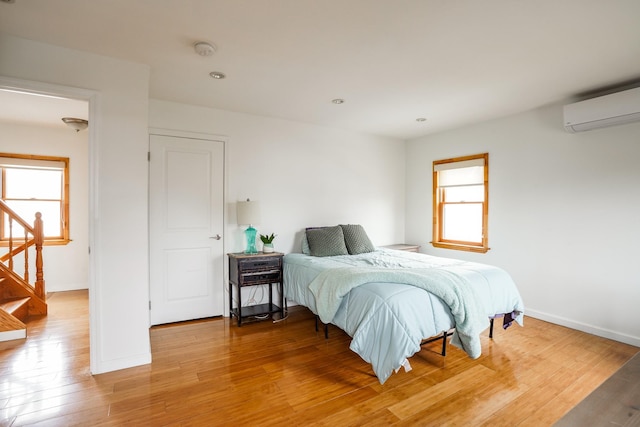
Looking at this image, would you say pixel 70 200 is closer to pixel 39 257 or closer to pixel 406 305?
pixel 39 257

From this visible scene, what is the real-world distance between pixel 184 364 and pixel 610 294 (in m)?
4.20

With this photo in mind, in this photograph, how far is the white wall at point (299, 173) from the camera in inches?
153

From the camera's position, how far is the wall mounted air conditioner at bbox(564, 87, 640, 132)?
285 centimetres

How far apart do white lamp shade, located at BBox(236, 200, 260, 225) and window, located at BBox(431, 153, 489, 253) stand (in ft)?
9.44

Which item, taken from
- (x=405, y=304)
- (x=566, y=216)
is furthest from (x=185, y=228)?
(x=566, y=216)

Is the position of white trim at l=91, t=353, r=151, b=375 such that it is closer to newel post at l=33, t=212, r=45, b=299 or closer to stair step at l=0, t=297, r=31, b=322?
stair step at l=0, t=297, r=31, b=322

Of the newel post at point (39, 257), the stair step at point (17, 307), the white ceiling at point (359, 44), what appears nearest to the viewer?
the white ceiling at point (359, 44)

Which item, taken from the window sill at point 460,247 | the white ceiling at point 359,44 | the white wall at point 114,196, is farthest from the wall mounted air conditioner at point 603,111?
the white wall at point 114,196

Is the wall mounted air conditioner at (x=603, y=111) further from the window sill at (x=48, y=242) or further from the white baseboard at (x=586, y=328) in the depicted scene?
the window sill at (x=48, y=242)

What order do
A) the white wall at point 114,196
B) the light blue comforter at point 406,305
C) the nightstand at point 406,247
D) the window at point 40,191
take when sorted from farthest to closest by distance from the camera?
the nightstand at point 406,247, the window at point 40,191, the white wall at point 114,196, the light blue comforter at point 406,305

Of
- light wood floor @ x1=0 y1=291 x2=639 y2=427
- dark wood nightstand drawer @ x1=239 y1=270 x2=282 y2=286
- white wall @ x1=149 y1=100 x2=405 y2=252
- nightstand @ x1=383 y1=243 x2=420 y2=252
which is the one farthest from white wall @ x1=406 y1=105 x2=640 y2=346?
dark wood nightstand drawer @ x1=239 y1=270 x2=282 y2=286

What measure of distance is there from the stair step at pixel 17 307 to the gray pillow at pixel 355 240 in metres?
3.92

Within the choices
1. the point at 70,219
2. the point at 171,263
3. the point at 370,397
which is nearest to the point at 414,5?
the point at 370,397

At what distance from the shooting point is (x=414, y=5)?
189 centimetres
